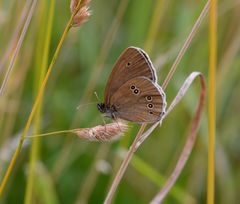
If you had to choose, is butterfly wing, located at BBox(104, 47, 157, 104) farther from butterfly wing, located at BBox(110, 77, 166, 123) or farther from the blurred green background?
the blurred green background

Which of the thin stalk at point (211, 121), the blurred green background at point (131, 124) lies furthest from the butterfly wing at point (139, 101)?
the blurred green background at point (131, 124)

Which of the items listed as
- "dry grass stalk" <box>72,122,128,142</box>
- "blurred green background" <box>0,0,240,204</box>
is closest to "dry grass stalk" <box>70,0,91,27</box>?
"dry grass stalk" <box>72,122,128,142</box>

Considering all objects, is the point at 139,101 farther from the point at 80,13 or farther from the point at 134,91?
the point at 80,13

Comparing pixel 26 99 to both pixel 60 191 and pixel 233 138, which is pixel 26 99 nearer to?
pixel 60 191

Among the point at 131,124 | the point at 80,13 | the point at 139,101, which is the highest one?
the point at 80,13

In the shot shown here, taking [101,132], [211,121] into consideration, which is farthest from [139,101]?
[101,132]

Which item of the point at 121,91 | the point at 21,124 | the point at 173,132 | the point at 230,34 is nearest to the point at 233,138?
the point at 173,132
